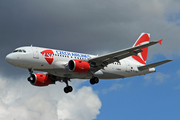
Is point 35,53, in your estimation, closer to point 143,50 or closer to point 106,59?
point 106,59

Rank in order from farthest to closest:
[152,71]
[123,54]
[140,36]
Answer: [140,36] < [152,71] < [123,54]

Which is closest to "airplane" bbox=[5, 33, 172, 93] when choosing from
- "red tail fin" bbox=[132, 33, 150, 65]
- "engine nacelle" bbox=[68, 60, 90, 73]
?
"engine nacelle" bbox=[68, 60, 90, 73]

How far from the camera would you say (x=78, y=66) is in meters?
43.2

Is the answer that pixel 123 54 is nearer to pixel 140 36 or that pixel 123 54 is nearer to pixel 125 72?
pixel 125 72

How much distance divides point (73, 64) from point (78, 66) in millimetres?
757

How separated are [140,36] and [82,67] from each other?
1862 centimetres

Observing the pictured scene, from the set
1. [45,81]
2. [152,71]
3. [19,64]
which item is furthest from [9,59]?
[152,71]

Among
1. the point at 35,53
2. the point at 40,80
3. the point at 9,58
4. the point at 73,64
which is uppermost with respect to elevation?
the point at 35,53

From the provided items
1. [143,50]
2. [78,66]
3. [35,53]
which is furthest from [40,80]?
[143,50]

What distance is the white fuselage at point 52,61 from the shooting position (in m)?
41.4

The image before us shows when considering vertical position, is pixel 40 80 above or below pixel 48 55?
below

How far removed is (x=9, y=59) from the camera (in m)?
41.1

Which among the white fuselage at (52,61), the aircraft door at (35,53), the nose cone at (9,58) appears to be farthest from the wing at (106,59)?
the nose cone at (9,58)

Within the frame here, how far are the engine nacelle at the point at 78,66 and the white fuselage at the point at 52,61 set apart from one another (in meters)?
0.77
